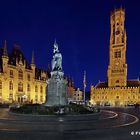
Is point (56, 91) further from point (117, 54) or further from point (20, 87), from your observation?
point (117, 54)

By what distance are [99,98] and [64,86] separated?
11648cm

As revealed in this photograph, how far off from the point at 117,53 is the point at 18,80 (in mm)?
74761

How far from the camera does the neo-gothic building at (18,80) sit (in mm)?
87938

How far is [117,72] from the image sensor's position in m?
149

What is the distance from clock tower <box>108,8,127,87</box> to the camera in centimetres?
14838

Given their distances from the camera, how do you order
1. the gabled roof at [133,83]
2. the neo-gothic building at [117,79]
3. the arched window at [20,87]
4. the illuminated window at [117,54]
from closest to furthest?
the arched window at [20,87] → the neo-gothic building at [117,79] → the gabled roof at [133,83] → the illuminated window at [117,54]

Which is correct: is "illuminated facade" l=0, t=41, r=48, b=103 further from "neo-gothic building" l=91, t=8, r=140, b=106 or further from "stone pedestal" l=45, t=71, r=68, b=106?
"stone pedestal" l=45, t=71, r=68, b=106

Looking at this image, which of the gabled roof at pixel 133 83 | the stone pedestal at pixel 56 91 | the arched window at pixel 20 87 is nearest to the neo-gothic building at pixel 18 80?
the arched window at pixel 20 87

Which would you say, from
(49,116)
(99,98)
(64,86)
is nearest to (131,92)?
(99,98)

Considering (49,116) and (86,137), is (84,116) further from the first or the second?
(86,137)

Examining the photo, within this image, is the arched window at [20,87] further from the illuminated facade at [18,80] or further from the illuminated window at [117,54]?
the illuminated window at [117,54]

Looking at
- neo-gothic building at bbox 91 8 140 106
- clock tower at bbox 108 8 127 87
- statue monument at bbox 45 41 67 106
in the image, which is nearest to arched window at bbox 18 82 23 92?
neo-gothic building at bbox 91 8 140 106

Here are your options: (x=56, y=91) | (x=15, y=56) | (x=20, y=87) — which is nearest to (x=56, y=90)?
(x=56, y=91)

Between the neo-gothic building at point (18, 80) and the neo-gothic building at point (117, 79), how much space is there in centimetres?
4558
